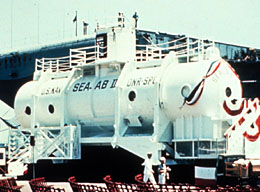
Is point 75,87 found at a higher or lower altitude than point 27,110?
higher

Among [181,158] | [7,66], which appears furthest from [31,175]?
[7,66]

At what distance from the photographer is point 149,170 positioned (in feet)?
77.6

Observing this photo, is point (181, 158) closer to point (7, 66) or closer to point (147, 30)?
point (147, 30)

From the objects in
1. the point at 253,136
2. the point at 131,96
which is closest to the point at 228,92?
the point at 253,136

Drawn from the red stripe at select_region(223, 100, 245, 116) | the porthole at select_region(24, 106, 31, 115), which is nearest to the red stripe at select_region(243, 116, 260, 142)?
the red stripe at select_region(223, 100, 245, 116)

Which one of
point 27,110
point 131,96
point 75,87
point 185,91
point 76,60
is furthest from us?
point 27,110

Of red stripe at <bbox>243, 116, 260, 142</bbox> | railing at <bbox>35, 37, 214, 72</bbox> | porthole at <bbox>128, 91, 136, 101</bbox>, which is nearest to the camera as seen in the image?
red stripe at <bbox>243, 116, 260, 142</bbox>

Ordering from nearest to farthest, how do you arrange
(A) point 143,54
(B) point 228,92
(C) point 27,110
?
(B) point 228,92 → (C) point 27,110 → (A) point 143,54

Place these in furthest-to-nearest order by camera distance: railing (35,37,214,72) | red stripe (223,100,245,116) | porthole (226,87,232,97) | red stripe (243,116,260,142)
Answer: railing (35,37,214,72), porthole (226,87,232,97), red stripe (223,100,245,116), red stripe (243,116,260,142)

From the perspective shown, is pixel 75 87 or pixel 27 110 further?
pixel 27 110

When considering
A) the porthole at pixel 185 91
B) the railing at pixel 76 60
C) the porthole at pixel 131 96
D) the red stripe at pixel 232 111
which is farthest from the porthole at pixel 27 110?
the red stripe at pixel 232 111

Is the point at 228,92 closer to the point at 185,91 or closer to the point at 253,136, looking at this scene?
the point at 185,91

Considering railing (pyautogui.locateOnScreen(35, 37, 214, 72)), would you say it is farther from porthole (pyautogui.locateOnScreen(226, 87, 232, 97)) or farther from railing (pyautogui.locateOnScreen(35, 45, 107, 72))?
porthole (pyautogui.locateOnScreen(226, 87, 232, 97))

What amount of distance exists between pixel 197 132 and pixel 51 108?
10.2 metres
